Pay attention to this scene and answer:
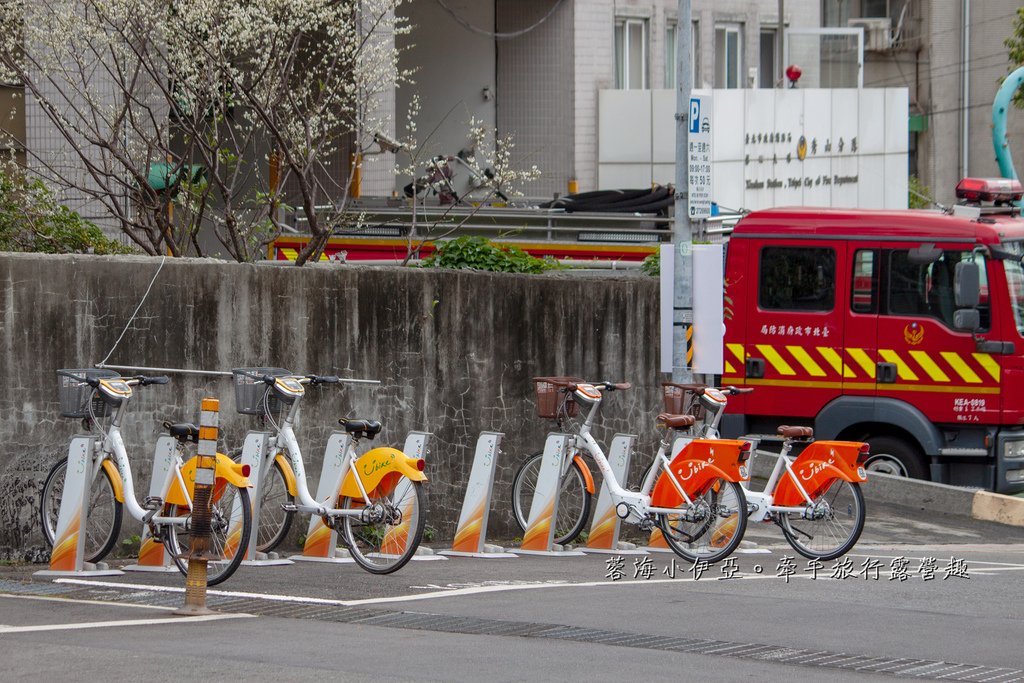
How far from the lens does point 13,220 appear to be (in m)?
13.1

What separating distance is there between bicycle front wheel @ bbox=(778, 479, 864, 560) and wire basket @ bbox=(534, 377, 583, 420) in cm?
176

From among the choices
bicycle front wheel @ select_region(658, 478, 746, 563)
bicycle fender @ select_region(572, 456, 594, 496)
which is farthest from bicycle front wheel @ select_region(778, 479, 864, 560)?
bicycle fender @ select_region(572, 456, 594, 496)

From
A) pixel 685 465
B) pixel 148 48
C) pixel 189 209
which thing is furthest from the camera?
pixel 148 48

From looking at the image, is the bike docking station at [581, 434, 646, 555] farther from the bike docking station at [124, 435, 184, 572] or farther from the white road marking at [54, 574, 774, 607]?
the bike docking station at [124, 435, 184, 572]

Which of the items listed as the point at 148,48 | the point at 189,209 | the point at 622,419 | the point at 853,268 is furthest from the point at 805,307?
the point at 148,48

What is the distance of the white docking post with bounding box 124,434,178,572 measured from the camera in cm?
1032

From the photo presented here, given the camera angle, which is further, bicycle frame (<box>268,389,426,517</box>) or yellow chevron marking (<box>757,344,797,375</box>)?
yellow chevron marking (<box>757,344,797,375</box>)

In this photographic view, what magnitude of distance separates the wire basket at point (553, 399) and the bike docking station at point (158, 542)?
2.74 meters

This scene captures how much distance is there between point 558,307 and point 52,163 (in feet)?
27.8

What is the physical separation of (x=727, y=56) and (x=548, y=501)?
2058 centimetres

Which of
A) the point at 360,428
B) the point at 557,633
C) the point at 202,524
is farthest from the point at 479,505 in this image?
the point at 557,633

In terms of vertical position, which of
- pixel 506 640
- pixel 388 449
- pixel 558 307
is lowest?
pixel 506 640

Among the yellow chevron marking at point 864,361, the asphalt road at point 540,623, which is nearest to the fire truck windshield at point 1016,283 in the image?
the yellow chevron marking at point 864,361

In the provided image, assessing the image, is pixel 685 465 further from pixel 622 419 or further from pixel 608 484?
pixel 622 419
